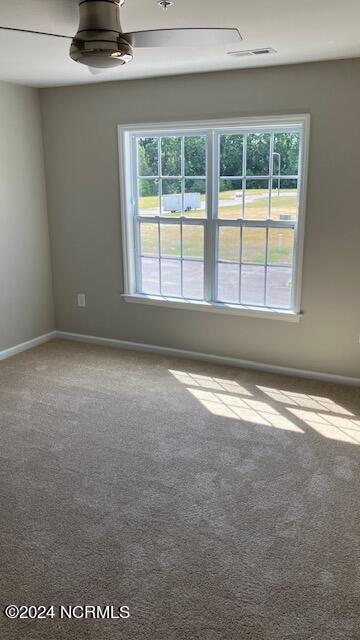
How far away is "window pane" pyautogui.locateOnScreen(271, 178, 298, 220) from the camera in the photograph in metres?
4.11

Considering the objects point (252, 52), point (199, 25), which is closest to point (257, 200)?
point (252, 52)

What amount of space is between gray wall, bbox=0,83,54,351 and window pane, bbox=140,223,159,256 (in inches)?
40.3

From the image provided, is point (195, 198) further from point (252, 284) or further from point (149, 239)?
point (252, 284)

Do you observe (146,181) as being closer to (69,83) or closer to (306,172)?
(69,83)

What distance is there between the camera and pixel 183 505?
271 cm

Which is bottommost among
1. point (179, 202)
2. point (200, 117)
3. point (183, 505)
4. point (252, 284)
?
point (183, 505)

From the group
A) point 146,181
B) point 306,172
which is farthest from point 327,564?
point 146,181

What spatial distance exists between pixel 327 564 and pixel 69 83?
4.11m

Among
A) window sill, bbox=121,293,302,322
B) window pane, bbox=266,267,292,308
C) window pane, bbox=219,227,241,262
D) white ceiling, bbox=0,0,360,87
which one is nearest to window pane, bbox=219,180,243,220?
window pane, bbox=219,227,241,262

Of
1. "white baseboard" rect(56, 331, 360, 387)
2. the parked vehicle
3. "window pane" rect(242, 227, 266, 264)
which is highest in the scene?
the parked vehicle

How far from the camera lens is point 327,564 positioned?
230 cm

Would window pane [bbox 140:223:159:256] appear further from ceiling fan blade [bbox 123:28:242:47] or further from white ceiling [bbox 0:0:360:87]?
ceiling fan blade [bbox 123:28:242:47]

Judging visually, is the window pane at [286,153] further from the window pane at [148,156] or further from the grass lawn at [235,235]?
the window pane at [148,156]

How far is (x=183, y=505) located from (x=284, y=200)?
8.20ft
